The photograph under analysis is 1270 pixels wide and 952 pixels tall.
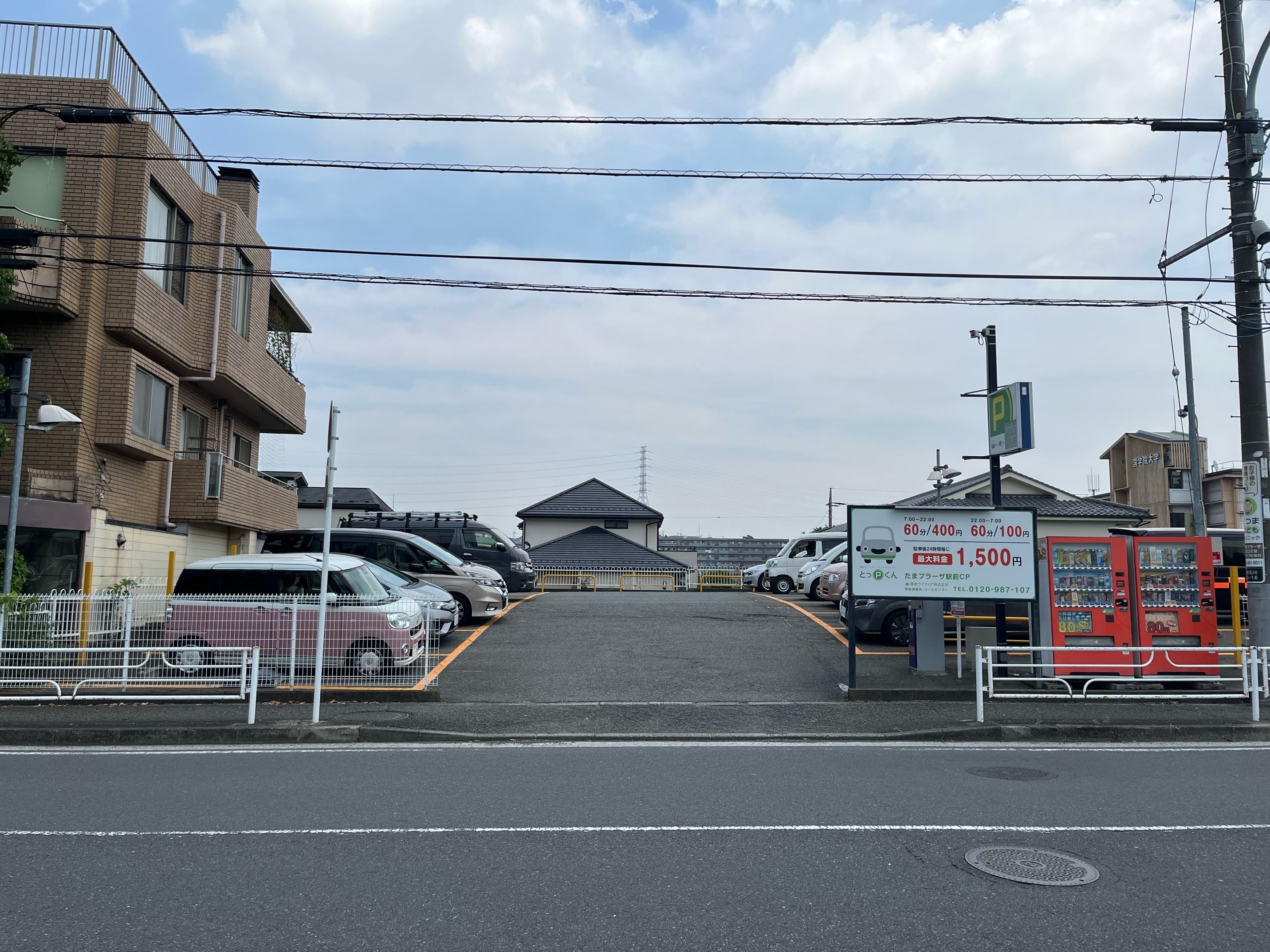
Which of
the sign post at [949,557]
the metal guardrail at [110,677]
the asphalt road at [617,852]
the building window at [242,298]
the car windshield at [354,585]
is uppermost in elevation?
the building window at [242,298]

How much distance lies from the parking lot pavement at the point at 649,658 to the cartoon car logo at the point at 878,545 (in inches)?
73.2

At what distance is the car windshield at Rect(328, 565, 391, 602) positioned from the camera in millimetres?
13234

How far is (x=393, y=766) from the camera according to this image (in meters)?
8.39

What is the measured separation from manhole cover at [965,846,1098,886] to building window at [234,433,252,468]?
21430 mm

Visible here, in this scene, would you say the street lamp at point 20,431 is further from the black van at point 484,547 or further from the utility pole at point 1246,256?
the utility pole at point 1246,256

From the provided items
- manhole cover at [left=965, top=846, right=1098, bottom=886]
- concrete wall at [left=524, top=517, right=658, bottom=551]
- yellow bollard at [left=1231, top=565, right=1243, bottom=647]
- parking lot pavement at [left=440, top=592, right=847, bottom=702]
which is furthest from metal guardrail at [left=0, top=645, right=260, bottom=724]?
concrete wall at [left=524, top=517, right=658, bottom=551]

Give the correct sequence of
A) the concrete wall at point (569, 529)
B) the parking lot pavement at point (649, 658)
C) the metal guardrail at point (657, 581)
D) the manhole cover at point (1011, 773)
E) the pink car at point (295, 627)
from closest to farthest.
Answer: the manhole cover at point (1011, 773) → the pink car at point (295, 627) → the parking lot pavement at point (649, 658) → the metal guardrail at point (657, 581) → the concrete wall at point (569, 529)

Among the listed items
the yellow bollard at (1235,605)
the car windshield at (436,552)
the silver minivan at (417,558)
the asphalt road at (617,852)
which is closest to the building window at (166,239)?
the silver minivan at (417,558)

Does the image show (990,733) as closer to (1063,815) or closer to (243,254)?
(1063,815)

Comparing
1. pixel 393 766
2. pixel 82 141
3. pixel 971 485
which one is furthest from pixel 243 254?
pixel 971 485

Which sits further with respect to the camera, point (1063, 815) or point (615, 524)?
point (615, 524)

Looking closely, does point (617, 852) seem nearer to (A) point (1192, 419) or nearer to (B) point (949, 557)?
(B) point (949, 557)

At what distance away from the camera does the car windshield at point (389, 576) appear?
1587 centimetres

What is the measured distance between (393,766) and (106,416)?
1120 cm
